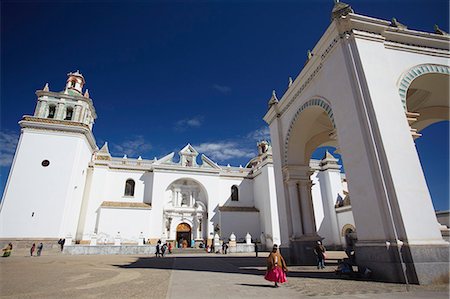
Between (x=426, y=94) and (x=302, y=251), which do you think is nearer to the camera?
(x=426, y=94)

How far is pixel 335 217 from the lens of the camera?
22734mm

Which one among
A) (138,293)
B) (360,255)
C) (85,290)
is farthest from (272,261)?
(85,290)

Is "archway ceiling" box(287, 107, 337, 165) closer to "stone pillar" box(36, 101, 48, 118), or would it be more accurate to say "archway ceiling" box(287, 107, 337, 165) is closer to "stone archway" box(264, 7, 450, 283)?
"stone archway" box(264, 7, 450, 283)

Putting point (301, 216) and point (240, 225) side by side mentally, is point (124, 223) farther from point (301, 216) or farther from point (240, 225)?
point (301, 216)

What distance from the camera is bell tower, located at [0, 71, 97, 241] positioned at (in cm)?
1762

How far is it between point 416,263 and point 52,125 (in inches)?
961

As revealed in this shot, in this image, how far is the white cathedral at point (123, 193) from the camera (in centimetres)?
1838

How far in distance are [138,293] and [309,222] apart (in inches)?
261

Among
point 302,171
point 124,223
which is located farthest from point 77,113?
point 302,171

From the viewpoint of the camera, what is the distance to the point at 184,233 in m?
25.4

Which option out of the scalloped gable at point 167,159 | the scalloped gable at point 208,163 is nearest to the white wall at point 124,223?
the scalloped gable at point 167,159

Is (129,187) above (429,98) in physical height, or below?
above

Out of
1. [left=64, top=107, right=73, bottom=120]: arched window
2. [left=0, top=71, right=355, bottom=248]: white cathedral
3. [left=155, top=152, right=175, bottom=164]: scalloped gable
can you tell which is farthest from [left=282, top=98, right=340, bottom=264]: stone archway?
[left=64, top=107, right=73, bottom=120]: arched window

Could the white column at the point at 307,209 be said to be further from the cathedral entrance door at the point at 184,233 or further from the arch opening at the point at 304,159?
the cathedral entrance door at the point at 184,233
